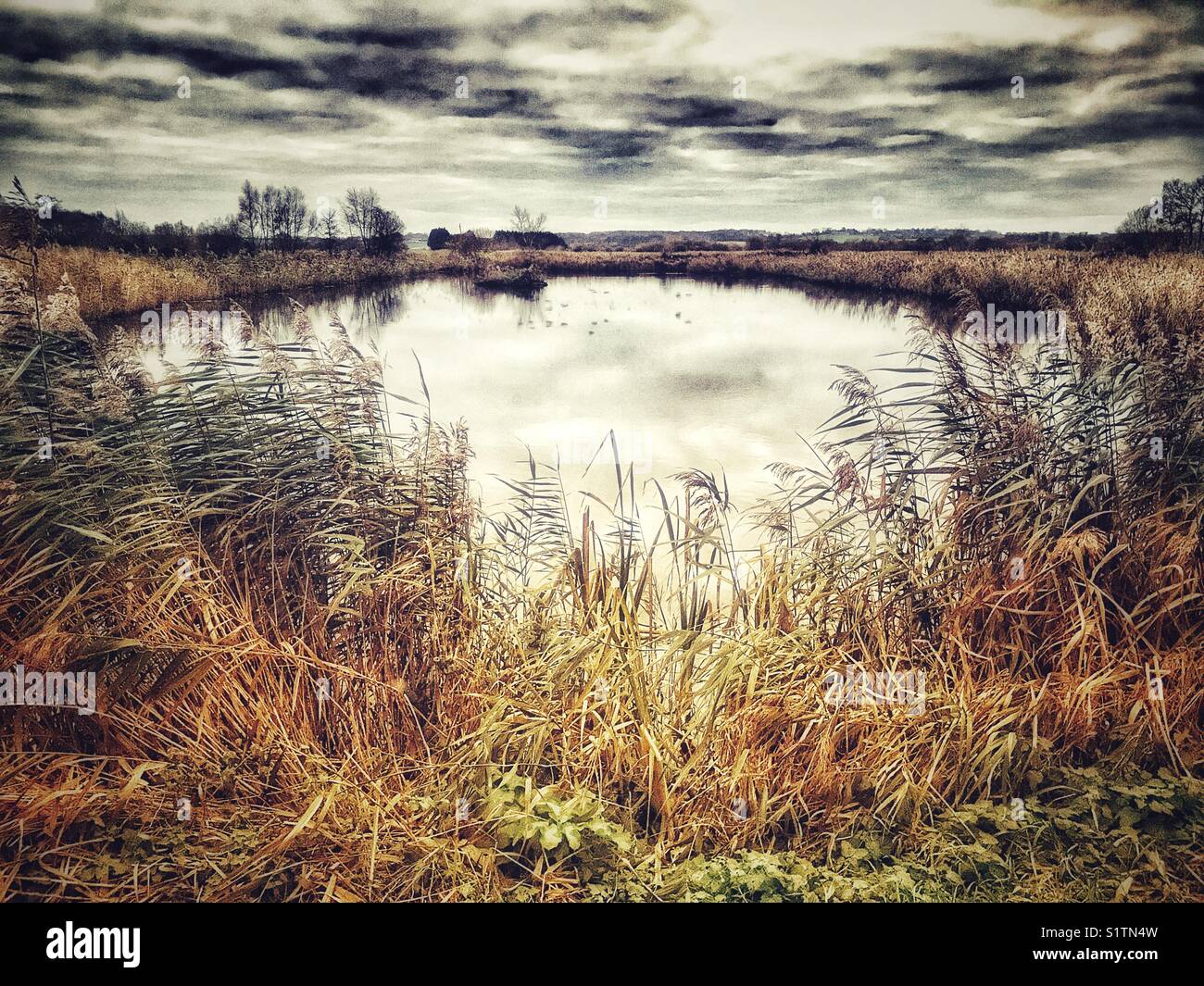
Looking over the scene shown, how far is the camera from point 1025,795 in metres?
2.33

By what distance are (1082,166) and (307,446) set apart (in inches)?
107

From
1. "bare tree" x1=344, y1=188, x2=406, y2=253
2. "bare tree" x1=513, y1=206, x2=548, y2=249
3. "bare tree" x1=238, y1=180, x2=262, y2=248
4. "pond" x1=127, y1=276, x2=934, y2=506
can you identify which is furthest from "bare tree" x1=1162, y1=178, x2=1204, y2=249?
"bare tree" x1=238, y1=180, x2=262, y2=248

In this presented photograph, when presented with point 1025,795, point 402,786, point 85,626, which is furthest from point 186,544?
point 1025,795

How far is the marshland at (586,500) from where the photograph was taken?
7.54 ft

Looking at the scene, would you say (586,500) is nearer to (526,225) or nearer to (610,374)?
(610,374)

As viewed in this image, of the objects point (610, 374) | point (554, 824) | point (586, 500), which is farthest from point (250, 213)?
point (554, 824)

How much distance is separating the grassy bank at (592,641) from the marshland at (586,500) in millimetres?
13

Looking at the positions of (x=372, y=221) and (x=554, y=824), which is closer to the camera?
(x=554, y=824)

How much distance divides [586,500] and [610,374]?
17.0 inches

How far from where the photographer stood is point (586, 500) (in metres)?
2.55

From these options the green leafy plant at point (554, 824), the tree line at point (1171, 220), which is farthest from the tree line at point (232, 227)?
the tree line at point (1171, 220)

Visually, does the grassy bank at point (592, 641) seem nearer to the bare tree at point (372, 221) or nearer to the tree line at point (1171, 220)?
→ the tree line at point (1171, 220)

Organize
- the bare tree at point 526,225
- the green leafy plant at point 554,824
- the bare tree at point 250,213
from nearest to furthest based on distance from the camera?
the green leafy plant at point 554,824
the bare tree at point 250,213
the bare tree at point 526,225
